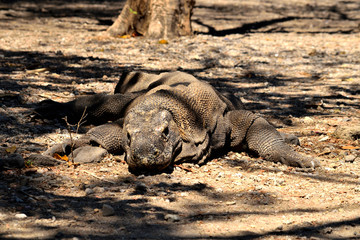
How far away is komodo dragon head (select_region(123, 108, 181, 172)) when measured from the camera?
375cm

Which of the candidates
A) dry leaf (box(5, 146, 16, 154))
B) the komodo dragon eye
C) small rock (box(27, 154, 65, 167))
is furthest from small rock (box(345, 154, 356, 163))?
dry leaf (box(5, 146, 16, 154))

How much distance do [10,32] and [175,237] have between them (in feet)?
26.8

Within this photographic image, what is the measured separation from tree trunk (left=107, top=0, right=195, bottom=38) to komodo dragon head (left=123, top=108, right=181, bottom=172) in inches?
227

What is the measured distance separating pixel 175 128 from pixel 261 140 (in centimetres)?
97

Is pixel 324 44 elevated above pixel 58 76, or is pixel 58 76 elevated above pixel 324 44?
pixel 324 44

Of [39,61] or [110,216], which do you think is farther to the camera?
[39,61]

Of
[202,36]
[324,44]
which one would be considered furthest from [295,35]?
[202,36]

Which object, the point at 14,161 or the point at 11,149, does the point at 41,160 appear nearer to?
the point at 14,161

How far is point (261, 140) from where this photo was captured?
15.2ft

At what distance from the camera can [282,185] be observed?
387 centimetres

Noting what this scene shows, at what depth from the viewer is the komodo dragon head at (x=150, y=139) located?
3.75 m

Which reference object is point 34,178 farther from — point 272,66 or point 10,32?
point 10,32

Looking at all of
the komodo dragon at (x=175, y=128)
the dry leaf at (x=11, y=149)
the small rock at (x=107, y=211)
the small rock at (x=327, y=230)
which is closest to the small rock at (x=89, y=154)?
the komodo dragon at (x=175, y=128)

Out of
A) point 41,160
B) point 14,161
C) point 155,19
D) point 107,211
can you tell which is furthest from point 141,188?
point 155,19
